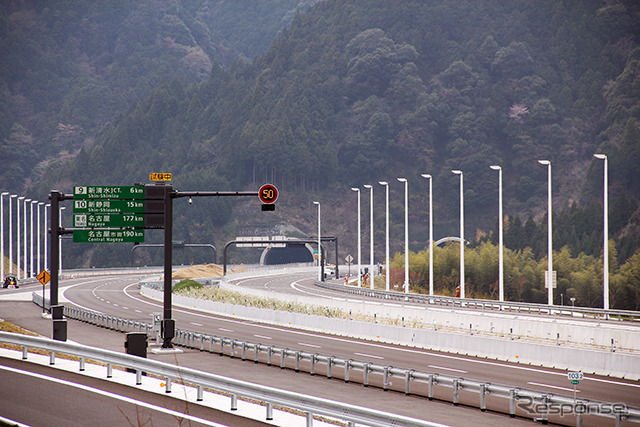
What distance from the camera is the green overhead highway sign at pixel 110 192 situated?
3559 cm

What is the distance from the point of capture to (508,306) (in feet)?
189

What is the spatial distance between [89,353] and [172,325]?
1065 centimetres

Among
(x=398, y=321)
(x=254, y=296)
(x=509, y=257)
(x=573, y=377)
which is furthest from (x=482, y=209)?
(x=573, y=377)

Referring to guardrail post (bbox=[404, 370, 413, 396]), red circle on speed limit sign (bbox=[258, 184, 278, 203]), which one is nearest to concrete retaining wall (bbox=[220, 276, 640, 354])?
guardrail post (bbox=[404, 370, 413, 396])

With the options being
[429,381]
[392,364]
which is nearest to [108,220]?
[392,364]

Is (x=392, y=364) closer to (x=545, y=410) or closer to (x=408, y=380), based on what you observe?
(x=408, y=380)

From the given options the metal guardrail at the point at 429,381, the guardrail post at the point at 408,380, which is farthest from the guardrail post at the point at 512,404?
the guardrail post at the point at 408,380

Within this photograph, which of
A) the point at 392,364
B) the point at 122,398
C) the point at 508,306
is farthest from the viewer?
the point at 508,306

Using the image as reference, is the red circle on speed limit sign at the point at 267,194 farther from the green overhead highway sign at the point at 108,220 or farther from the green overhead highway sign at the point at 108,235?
the green overhead highway sign at the point at 108,235

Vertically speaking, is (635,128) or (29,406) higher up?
(635,128)

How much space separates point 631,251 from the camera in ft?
322

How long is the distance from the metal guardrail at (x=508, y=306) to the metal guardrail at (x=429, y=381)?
2129cm

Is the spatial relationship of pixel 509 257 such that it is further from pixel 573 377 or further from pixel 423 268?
pixel 573 377

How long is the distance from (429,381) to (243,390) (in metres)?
7.03
